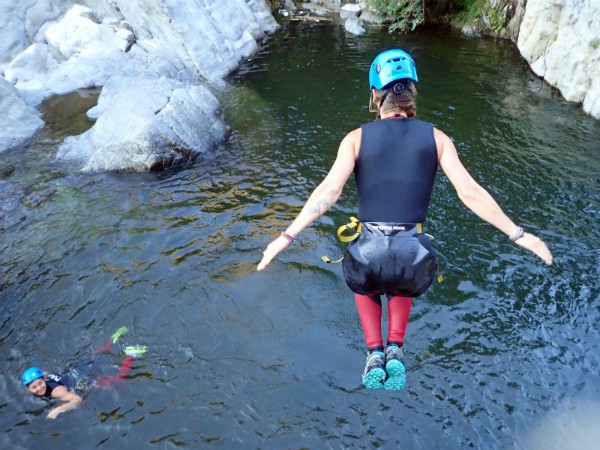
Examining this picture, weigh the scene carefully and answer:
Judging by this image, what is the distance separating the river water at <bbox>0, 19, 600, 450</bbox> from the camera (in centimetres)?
670

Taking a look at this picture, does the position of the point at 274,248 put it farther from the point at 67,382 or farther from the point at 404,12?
the point at 404,12

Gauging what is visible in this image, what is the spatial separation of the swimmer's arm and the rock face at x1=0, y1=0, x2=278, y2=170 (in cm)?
896

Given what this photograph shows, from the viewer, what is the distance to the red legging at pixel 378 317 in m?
5.24

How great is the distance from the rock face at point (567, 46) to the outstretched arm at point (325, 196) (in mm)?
13676

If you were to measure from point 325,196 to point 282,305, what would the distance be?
15.5 feet

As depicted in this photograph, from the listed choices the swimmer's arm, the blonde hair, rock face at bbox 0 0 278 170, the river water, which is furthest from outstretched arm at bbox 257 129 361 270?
rock face at bbox 0 0 278 170

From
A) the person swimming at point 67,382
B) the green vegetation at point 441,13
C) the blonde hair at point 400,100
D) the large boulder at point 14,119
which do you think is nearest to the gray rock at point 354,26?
the green vegetation at point 441,13

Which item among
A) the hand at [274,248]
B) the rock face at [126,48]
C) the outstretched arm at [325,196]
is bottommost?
the rock face at [126,48]

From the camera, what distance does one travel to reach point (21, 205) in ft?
39.7

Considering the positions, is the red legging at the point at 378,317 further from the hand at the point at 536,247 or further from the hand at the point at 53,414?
the hand at the point at 53,414

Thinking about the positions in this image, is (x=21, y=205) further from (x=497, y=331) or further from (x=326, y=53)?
(x=326, y=53)

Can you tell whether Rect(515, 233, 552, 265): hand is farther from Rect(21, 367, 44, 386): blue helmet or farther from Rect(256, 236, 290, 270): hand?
Rect(21, 367, 44, 386): blue helmet

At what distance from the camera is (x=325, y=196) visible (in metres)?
→ 4.38

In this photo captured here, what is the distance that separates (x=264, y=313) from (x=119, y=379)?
8.34ft
